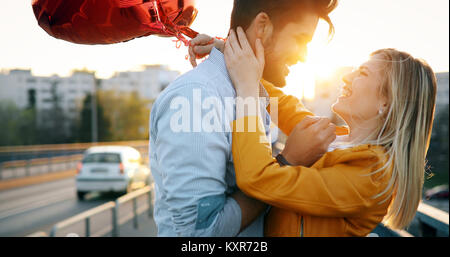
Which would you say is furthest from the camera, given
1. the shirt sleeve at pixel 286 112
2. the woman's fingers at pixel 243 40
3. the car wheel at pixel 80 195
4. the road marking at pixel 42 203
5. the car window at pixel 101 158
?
the car wheel at pixel 80 195

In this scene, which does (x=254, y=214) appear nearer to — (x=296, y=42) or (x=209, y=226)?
(x=209, y=226)

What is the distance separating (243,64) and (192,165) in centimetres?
52

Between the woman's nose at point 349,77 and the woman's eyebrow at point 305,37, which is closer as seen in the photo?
the woman's eyebrow at point 305,37

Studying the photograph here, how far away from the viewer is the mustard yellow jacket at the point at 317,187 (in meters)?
1.42

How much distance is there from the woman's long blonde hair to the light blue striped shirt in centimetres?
71

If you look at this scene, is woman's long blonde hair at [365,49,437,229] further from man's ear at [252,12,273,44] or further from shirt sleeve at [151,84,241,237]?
shirt sleeve at [151,84,241,237]

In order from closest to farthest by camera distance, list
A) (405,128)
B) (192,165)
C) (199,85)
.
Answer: (192,165) < (199,85) < (405,128)

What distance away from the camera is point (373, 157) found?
5.12 ft

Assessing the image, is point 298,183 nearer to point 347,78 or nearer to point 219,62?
point 219,62

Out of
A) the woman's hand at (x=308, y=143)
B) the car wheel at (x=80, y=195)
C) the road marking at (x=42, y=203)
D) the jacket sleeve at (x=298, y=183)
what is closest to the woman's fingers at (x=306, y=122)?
the woman's hand at (x=308, y=143)

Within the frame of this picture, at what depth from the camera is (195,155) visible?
130cm

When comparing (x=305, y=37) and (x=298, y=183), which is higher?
(x=305, y=37)

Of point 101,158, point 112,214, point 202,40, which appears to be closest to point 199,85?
point 202,40

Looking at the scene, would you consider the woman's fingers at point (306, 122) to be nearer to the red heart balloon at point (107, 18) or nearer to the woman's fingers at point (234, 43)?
the woman's fingers at point (234, 43)
